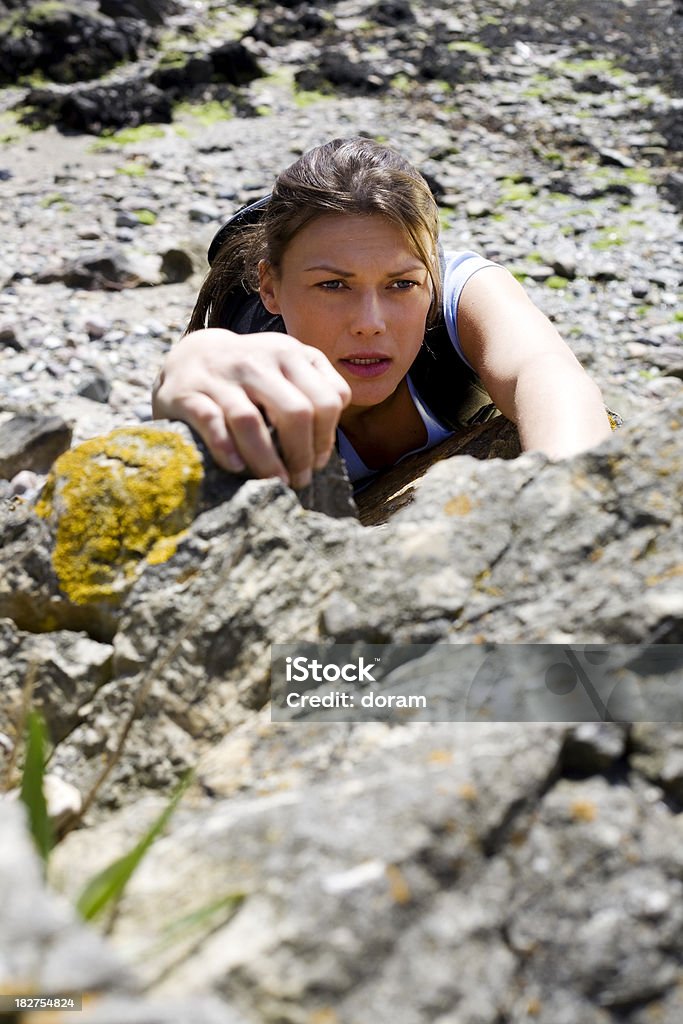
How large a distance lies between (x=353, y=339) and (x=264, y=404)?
1.82 meters

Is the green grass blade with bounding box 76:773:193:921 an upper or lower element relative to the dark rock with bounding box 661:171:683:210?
upper

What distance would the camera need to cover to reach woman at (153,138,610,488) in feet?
9.47

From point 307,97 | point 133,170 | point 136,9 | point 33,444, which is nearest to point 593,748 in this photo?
point 33,444

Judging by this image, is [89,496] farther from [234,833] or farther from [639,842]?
[639,842]

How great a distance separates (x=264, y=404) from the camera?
284cm

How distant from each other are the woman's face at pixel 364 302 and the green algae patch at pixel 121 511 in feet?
5.98

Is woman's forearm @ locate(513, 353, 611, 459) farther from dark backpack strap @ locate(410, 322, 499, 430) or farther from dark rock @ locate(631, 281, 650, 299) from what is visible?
dark rock @ locate(631, 281, 650, 299)

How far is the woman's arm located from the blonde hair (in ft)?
0.99

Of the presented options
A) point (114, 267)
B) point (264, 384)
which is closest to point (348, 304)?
point (264, 384)

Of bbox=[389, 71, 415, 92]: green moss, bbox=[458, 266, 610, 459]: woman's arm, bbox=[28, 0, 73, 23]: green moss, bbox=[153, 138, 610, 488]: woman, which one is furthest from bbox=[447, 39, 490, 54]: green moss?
bbox=[458, 266, 610, 459]: woman's arm

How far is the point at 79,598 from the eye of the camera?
2.78m

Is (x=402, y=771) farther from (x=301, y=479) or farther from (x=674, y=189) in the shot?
(x=674, y=189)

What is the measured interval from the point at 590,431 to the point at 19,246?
10721 millimetres

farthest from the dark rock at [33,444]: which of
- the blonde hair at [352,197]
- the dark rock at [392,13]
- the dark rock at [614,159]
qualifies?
the dark rock at [392,13]
